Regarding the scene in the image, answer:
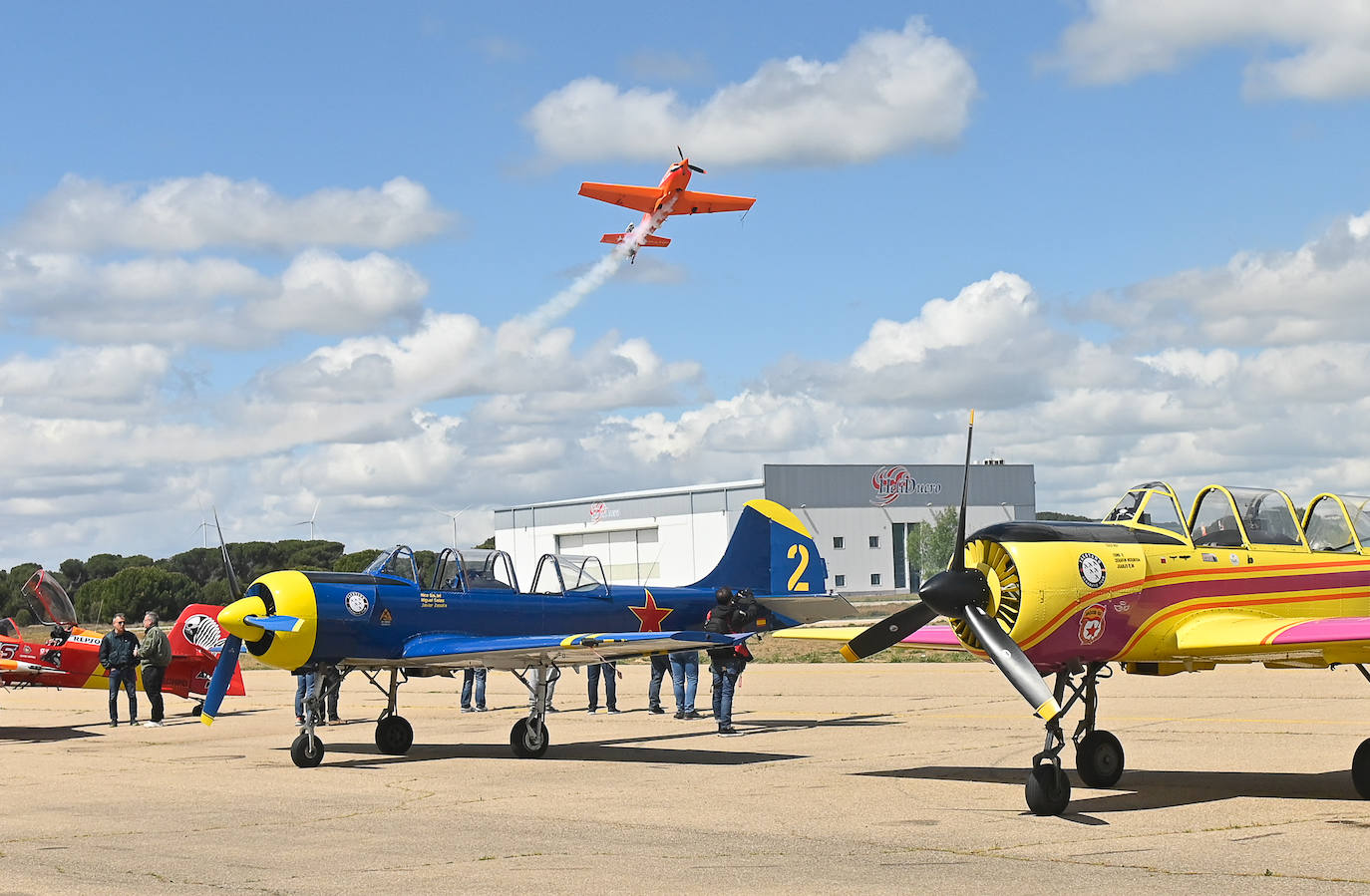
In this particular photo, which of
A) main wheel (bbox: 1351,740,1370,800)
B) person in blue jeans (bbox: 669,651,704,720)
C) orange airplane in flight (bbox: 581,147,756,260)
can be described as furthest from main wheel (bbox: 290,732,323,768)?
orange airplane in flight (bbox: 581,147,756,260)

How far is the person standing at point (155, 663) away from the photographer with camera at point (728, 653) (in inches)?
381

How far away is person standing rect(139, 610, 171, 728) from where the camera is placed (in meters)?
23.5

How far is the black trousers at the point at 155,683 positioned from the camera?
23.6 meters

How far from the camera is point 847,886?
8.19 meters

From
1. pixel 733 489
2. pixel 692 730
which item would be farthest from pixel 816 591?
pixel 733 489

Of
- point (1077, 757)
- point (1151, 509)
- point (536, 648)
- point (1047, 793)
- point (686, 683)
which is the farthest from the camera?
point (686, 683)

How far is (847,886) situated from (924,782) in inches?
199

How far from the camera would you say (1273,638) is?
1078cm

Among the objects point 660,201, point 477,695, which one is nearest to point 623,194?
point 660,201

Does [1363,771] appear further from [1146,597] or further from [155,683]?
[155,683]

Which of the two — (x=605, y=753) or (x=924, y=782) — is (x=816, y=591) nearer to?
(x=605, y=753)

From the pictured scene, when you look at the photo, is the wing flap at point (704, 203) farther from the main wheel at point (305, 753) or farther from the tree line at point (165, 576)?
the main wheel at point (305, 753)

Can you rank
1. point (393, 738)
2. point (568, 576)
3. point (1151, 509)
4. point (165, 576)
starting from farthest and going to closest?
1. point (165, 576)
2. point (568, 576)
3. point (393, 738)
4. point (1151, 509)

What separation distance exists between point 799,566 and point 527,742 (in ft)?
26.6
